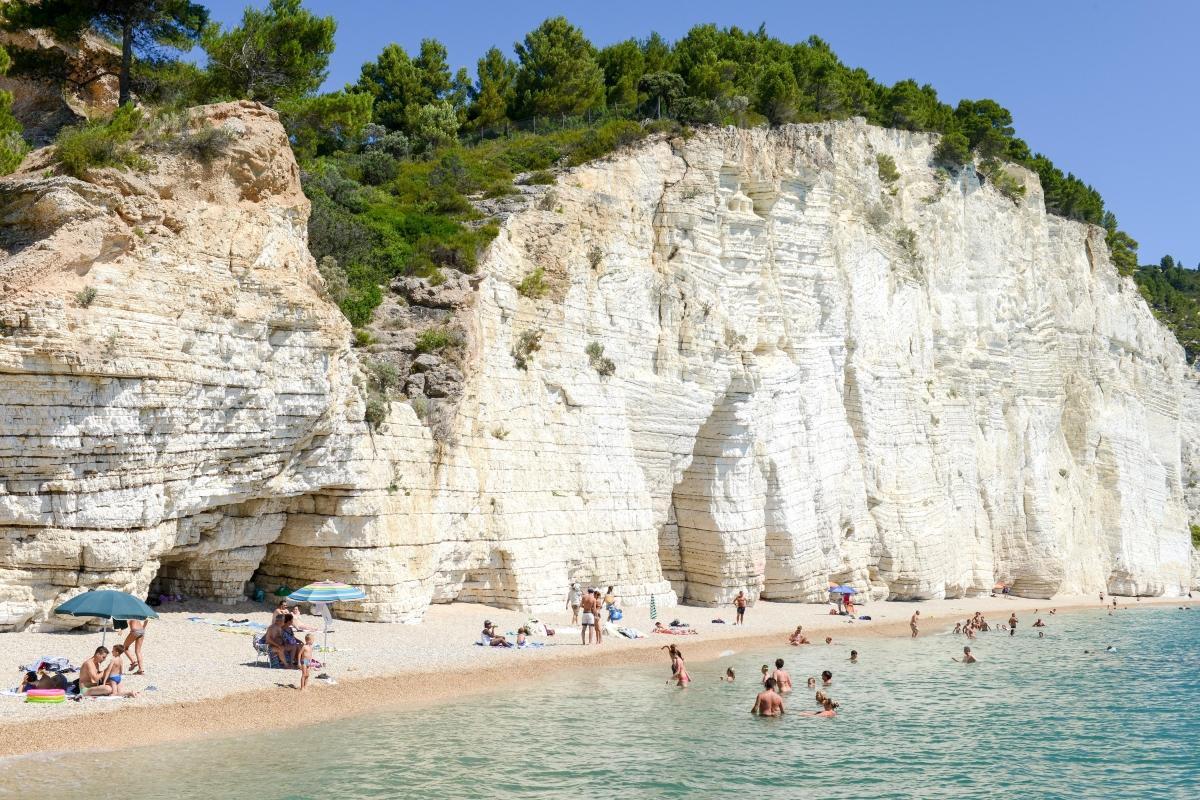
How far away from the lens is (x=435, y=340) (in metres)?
23.5

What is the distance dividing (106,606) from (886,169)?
36364 mm

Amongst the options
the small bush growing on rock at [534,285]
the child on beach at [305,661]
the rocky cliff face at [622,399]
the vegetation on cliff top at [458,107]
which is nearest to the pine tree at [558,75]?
the vegetation on cliff top at [458,107]

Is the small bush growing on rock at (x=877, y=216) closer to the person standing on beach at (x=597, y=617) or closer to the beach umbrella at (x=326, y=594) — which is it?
the person standing on beach at (x=597, y=617)

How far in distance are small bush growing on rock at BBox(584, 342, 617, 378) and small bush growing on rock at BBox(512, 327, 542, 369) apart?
186cm

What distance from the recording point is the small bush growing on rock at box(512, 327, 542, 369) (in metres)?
25.6

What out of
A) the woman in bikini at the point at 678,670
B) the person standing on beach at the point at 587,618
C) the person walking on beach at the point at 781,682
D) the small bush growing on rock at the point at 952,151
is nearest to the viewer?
the person walking on beach at the point at 781,682

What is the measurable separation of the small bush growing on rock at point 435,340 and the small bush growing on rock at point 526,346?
2142mm

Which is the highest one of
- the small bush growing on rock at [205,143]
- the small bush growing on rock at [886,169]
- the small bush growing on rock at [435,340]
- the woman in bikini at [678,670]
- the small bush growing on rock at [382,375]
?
the small bush growing on rock at [886,169]

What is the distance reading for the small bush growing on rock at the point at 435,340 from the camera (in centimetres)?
2348

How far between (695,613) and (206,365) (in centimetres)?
1538

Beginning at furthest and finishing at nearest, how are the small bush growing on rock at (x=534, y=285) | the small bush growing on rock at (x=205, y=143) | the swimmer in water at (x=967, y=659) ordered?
the small bush growing on rock at (x=534, y=285) < the swimmer in water at (x=967, y=659) < the small bush growing on rock at (x=205, y=143)

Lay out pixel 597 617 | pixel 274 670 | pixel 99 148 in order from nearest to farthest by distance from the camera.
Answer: pixel 274 670 → pixel 99 148 → pixel 597 617

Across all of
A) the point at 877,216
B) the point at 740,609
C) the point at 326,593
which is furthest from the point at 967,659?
the point at 877,216

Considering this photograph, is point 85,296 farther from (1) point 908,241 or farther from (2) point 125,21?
(1) point 908,241
